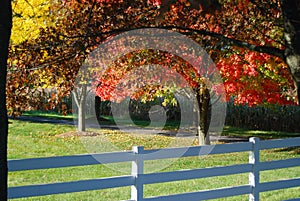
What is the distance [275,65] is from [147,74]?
3.44m

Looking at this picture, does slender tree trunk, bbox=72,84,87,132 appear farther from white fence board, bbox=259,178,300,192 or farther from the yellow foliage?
white fence board, bbox=259,178,300,192

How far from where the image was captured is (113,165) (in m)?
14.8

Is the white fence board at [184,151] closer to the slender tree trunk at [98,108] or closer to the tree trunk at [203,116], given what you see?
the tree trunk at [203,116]

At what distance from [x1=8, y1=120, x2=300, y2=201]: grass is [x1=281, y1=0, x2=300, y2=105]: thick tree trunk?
4380 mm

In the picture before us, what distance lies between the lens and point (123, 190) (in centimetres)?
1075

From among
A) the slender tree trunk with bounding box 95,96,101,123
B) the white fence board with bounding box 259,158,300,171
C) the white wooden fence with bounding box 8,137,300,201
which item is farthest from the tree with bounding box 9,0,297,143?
the slender tree trunk with bounding box 95,96,101,123

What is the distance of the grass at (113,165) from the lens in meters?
10.5

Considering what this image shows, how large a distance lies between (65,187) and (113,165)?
338 inches

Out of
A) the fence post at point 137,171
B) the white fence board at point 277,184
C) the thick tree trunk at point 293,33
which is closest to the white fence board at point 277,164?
the white fence board at point 277,184

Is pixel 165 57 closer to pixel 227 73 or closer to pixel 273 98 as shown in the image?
pixel 227 73

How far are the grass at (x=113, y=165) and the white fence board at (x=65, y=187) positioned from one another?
11.0ft

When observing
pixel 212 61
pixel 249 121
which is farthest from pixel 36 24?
pixel 249 121

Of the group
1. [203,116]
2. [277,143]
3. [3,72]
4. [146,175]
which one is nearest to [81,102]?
[203,116]

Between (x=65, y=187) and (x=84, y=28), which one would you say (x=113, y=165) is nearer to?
(x=84, y=28)
